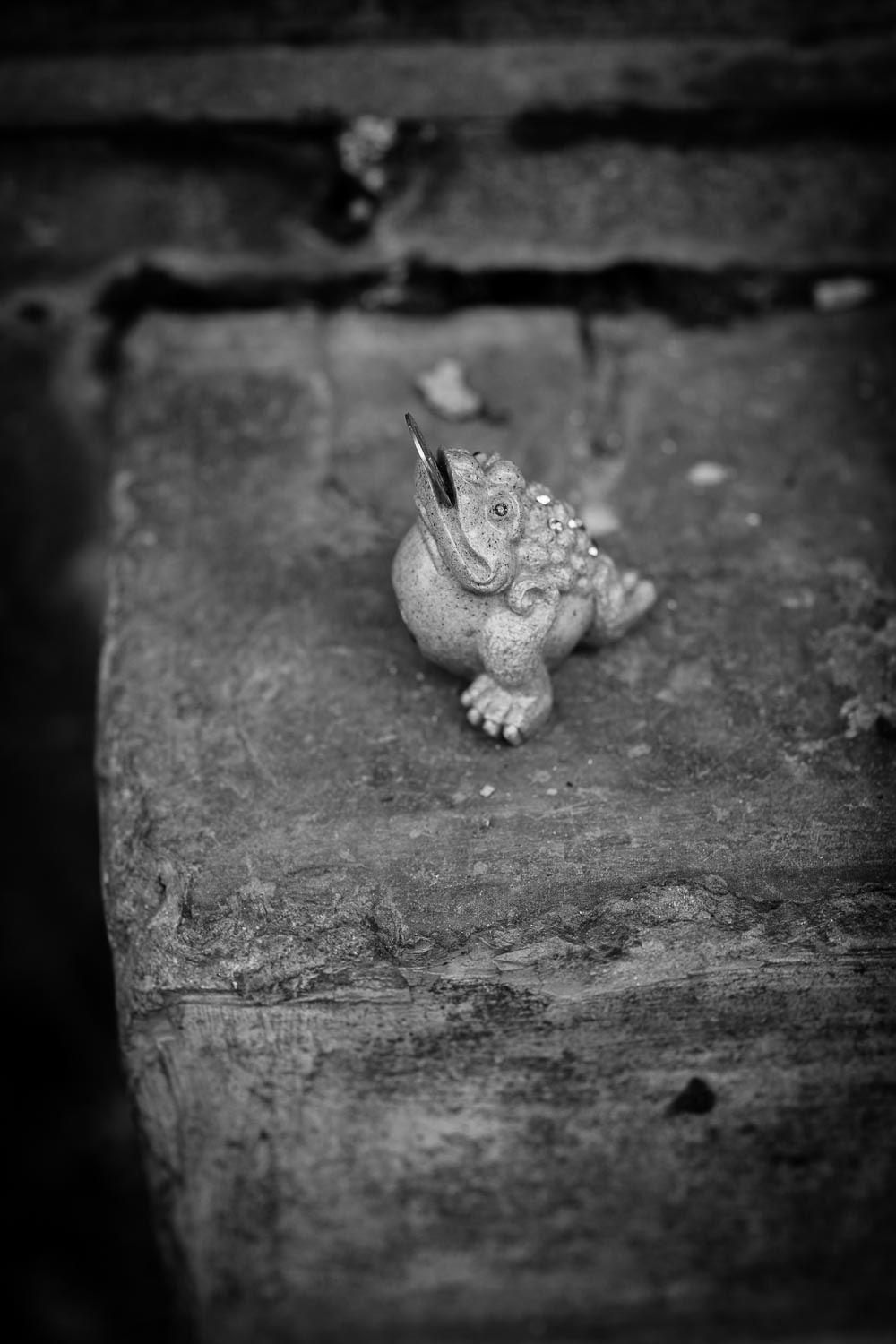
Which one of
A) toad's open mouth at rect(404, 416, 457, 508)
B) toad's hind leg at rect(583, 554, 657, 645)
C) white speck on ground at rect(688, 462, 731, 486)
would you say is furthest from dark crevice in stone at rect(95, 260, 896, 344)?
toad's open mouth at rect(404, 416, 457, 508)

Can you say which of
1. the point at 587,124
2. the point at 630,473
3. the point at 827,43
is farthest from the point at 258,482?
the point at 827,43

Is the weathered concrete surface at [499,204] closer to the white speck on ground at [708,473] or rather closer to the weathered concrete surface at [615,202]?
the weathered concrete surface at [615,202]

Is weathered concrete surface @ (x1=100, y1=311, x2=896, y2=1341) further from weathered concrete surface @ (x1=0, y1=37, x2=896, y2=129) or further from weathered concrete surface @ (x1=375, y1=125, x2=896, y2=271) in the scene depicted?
weathered concrete surface @ (x1=0, y1=37, x2=896, y2=129)

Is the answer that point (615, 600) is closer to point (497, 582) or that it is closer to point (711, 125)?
point (497, 582)

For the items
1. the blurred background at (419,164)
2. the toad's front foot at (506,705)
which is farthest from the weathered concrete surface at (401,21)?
the toad's front foot at (506,705)

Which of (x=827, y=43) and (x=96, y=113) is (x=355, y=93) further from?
(x=827, y=43)

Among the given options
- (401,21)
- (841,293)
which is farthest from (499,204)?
(841,293)

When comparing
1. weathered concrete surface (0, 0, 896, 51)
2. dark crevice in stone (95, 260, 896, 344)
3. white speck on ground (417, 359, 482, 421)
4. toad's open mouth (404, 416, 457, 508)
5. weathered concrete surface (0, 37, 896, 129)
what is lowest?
toad's open mouth (404, 416, 457, 508)

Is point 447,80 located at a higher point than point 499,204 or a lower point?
higher
